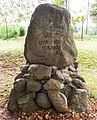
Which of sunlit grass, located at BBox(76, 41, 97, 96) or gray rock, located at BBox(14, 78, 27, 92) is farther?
sunlit grass, located at BBox(76, 41, 97, 96)

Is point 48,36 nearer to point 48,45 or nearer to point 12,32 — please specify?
point 48,45

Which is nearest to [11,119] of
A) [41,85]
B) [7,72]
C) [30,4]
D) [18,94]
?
[18,94]

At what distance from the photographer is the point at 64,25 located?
308 centimetres

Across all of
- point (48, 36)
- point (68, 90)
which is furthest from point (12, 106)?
point (48, 36)

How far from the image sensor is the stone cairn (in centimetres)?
296

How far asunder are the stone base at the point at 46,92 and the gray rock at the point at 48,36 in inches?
5.4

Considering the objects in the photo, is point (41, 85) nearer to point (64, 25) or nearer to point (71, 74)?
point (71, 74)

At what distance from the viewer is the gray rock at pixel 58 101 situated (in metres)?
2.90

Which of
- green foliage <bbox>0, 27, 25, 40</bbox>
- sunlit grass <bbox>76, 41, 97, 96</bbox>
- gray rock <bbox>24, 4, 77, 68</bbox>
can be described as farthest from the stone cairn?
green foliage <bbox>0, 27, 25, 40</bbox>

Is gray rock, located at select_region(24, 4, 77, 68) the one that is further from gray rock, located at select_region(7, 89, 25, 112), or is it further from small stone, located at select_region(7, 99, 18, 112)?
small stone, located at select_region(7, 99, 18, 112)

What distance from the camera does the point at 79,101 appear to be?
10.0 feet

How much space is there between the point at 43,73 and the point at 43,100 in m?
0.40

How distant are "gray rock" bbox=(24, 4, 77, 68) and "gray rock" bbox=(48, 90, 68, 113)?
0.44 m

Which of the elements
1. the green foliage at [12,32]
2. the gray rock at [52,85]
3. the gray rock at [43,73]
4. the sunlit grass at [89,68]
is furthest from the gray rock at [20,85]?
the green foliage at [12,32]
